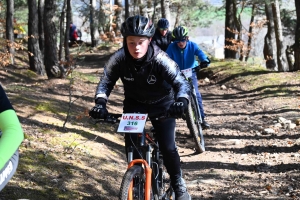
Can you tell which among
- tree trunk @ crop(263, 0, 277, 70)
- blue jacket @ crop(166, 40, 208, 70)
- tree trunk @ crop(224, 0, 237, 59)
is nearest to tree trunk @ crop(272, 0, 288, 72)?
tree trunk @ crop(263, 0, 277, 70)

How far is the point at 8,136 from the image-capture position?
2.24 m

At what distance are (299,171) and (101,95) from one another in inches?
141

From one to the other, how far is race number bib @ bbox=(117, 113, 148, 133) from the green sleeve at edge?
1702 millimetres

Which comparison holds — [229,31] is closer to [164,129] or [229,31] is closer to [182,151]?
[182,151]

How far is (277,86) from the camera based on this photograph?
14.6 meters

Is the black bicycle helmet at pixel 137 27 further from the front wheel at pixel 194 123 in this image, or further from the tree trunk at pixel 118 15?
the tree trunk at pixel 118 15

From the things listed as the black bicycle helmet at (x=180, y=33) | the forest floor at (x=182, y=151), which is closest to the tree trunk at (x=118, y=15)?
the forest floor at (x=182, y=151)

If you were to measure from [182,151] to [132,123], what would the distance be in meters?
4.65

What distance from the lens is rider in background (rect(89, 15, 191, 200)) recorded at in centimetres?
413

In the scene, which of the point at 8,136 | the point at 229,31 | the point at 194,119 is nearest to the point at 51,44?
the point at 194,119

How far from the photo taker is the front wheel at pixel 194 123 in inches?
319

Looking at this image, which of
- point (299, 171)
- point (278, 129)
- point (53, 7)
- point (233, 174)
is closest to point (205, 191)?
point (233, 174)

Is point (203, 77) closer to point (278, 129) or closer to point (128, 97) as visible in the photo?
point (278, 129)

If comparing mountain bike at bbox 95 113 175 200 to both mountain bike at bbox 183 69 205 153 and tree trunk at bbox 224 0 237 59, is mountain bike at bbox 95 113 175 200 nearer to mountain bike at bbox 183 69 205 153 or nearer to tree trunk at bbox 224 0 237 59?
mountain bike at bbox 183 69 205 153
